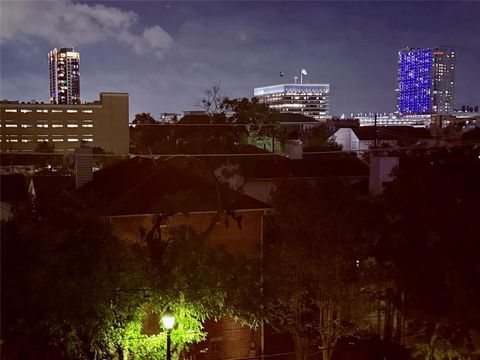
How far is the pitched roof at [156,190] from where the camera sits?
16422 mm

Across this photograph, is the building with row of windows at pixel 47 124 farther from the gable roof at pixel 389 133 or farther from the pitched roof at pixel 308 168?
the pitched roof at pixel 308 168

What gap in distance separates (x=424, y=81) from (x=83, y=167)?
174 m

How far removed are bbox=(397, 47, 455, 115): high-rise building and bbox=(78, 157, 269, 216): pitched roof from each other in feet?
479

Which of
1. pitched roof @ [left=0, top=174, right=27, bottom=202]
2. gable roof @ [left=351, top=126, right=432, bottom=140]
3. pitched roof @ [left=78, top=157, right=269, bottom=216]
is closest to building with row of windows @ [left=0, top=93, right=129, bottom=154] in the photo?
gable roof @ [left=351, top=126, right=432, bottom=140]

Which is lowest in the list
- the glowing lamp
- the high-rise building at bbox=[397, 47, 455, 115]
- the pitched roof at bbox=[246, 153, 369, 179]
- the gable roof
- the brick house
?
the glowing lamp

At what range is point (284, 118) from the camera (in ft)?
286

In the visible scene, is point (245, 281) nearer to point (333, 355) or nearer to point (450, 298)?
point (450, 298)

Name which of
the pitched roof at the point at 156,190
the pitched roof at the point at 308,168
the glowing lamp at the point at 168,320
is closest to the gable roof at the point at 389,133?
the pitched roof at the point at 308,168

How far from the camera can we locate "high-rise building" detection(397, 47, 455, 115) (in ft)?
537

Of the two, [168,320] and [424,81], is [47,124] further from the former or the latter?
[168,320]

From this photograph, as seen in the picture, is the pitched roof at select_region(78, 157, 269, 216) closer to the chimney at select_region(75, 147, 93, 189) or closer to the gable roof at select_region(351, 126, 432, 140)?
the chimney at select_region(75, 147, 93, 189)

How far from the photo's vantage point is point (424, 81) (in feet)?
595

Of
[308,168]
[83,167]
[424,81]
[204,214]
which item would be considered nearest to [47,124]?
[308,168]

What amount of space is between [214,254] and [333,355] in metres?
6.99
